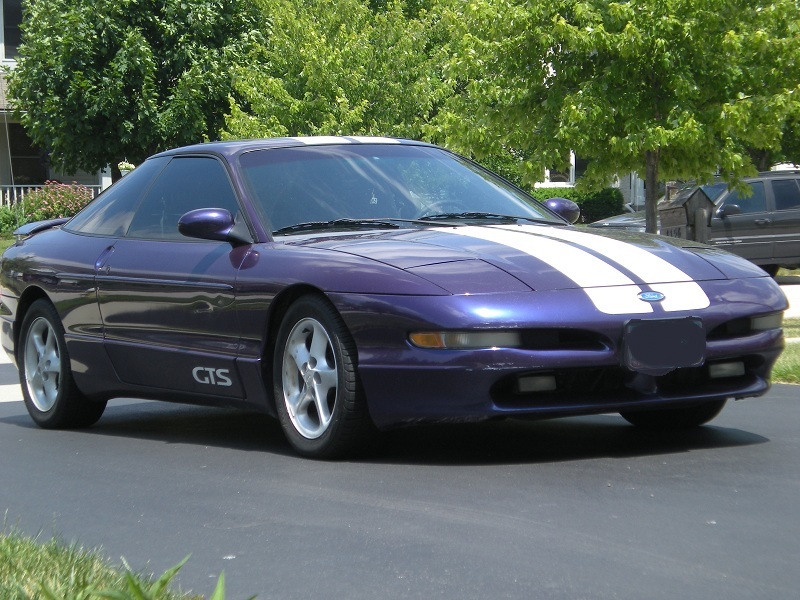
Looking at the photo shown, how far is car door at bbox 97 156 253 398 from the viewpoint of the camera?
6.55m

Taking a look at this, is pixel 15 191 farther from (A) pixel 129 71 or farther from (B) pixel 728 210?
(B) pixel 728 210

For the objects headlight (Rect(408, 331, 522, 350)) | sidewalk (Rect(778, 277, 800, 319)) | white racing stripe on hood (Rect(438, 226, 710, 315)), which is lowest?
sidewalk (Rect(778, 277, 800, 319))

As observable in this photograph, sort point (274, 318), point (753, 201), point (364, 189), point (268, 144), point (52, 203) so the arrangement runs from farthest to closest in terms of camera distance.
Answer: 1. point (52, 203)
2. point (753, 201)
3. point (268, 144)
4. point (364, 189)
5. point (274, 318)

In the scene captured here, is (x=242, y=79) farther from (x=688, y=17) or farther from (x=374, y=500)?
(x=374, y=500)

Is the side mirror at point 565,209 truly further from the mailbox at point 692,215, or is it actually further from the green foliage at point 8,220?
the green foliage at point 8,220

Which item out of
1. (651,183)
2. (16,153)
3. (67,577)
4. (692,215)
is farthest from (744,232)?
(16,153)

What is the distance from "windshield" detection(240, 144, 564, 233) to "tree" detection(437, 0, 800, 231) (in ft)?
25.8

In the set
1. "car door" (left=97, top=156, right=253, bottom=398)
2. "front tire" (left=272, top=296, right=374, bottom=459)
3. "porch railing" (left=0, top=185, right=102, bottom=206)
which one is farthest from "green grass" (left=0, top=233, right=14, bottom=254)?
"front tire" (left=272, top=296, right=374, bottom=459)

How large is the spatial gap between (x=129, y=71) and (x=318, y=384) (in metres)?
24.4

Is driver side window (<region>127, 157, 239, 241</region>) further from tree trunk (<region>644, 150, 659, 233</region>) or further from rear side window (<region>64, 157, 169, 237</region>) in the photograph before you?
tree trunk (<region>644, 150, 659, 233</region>)

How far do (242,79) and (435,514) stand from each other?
18960 millimetres

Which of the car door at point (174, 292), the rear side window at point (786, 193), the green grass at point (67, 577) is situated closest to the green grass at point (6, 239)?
the rear side window at point (786, 193)

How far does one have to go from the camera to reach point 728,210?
22.1 metres

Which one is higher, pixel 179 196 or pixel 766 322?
pixel 179 196
